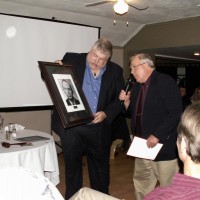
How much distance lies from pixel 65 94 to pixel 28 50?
2968mm

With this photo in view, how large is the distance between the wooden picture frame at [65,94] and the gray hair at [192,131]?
1.29m

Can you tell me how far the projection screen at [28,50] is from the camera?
492 cm

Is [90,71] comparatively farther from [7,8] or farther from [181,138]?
[7,8]

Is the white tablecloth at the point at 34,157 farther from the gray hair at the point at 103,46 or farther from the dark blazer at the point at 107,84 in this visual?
the gray hair at the point at 103,46

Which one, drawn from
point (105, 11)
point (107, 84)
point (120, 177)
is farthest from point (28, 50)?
point (107, 84)

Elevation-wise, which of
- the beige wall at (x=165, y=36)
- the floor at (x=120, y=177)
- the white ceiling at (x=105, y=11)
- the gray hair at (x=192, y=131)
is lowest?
the floor at (x=120, y=177)

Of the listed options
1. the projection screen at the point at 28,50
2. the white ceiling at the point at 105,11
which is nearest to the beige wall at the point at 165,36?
the white ceiling at the point at 105,11

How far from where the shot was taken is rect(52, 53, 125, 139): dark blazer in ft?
8.91

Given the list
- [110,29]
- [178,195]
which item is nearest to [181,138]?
[178,195]

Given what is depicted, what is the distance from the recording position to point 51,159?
289cm

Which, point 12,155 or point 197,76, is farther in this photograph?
point 197,76

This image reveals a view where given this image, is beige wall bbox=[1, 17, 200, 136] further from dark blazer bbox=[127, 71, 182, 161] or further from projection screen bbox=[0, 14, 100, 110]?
dark blazer bbox=[127, 71, 182, 161]

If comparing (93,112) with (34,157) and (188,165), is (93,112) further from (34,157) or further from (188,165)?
(188,165)

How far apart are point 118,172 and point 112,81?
240 cm
